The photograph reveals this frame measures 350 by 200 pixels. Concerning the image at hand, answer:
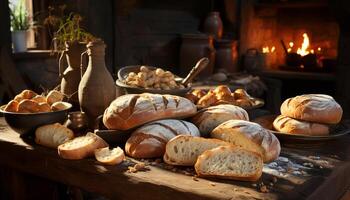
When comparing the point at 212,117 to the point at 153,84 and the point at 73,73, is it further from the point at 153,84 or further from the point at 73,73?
the point at 73,73

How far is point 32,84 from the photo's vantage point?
11.4ft

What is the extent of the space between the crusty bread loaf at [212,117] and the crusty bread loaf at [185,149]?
171 mm

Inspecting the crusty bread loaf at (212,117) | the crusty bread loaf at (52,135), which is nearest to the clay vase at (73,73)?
the crusty bread loaf at (52,135)

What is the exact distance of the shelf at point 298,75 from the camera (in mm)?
4842

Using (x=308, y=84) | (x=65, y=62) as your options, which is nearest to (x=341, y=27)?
(x=308, y=84)

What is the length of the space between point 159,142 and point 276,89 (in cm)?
345

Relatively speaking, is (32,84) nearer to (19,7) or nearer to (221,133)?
(19,7)

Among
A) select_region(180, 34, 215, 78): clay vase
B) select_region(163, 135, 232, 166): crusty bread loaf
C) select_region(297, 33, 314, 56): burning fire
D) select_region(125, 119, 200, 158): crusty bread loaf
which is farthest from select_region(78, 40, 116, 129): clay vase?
select_region(297, 33, 314, 56): burning fire

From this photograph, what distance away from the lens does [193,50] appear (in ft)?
14.6

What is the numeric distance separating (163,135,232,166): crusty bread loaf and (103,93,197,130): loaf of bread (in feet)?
0.46

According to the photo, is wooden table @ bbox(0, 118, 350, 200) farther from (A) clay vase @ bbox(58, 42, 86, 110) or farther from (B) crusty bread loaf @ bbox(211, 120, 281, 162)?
(A) clay vase @ bbox(58, 42, 86, 110)

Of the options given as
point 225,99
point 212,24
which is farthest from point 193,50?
point 225,99

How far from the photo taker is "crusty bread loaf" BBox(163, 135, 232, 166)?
106 cm

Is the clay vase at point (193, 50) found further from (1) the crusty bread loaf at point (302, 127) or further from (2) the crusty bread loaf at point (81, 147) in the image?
(2) the crusty bread loaf at point (81, 147)
